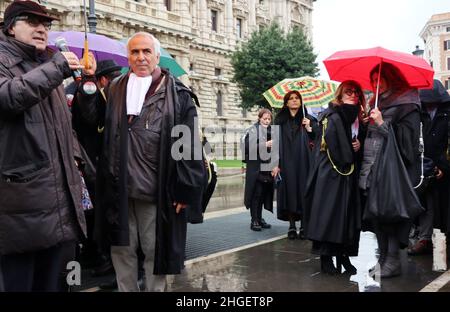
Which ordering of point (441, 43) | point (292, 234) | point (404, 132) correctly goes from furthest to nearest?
point (441, 43) → point (292, 234) → point (404, 132)

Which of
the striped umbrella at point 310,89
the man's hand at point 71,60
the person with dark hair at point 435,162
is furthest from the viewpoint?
the striped umbrella at point 310,89

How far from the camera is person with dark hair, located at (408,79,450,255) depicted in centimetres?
591

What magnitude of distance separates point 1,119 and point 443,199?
4987mm

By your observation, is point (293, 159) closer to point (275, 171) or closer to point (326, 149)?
point (275, 171)

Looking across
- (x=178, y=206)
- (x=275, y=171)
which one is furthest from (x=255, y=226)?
(x=178, y=206)

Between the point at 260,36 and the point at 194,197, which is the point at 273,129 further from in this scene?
the point at 260,36

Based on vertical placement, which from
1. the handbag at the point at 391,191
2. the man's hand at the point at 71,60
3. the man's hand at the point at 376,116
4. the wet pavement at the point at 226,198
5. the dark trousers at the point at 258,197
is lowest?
the wet pavement at the point at 226,198

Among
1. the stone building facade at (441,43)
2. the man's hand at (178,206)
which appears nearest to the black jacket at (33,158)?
the man's hand at (178,206)

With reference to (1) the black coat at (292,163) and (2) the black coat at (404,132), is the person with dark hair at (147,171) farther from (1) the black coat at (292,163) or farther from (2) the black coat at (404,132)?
(1) the black coat at (292,163)

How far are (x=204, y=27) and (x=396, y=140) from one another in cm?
4030

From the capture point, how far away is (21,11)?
9.48ft

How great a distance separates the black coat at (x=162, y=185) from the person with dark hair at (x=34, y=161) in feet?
1.71

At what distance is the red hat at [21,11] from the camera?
289 cm

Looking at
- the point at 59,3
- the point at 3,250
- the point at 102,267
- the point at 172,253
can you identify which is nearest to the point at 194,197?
the point at 172,253
